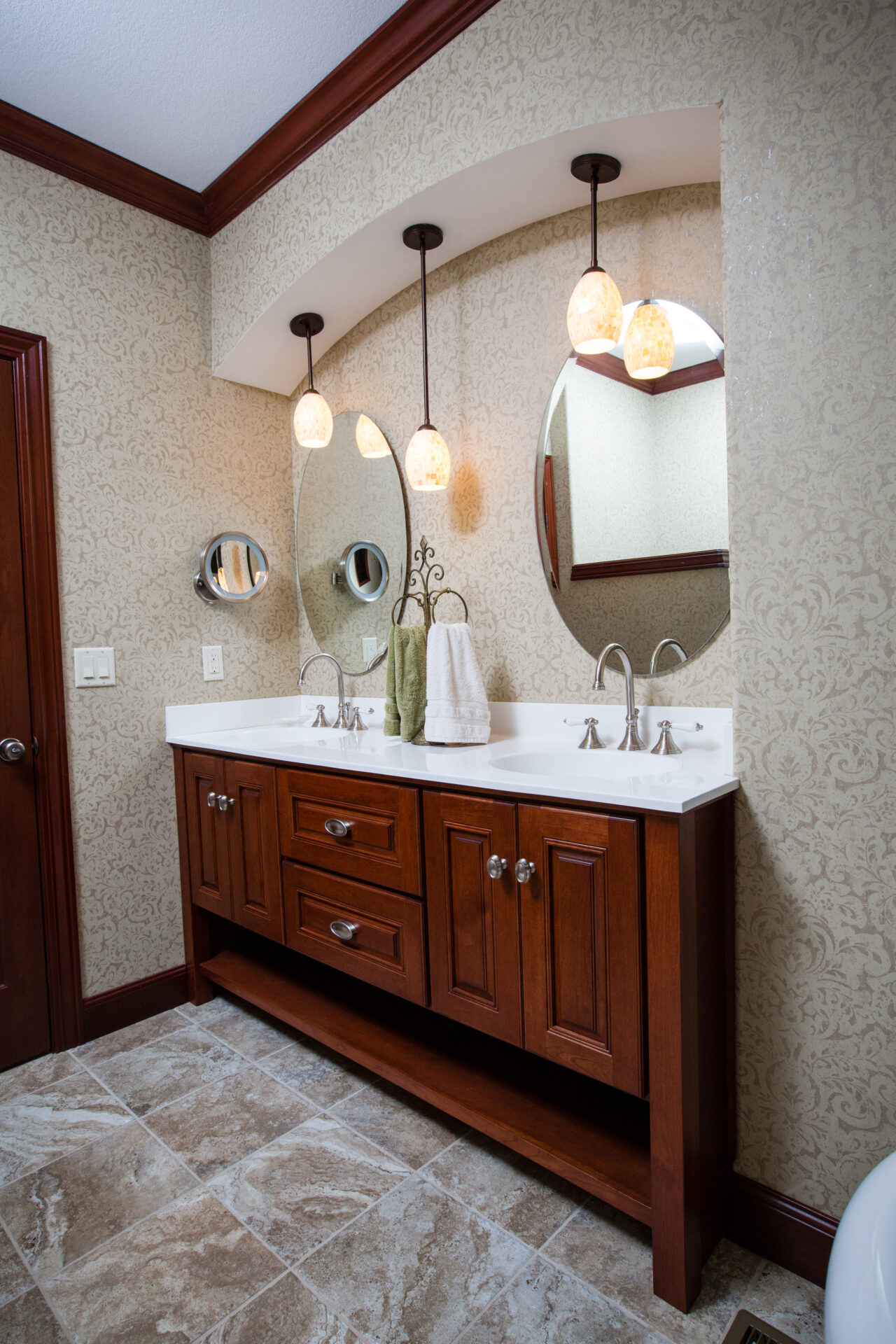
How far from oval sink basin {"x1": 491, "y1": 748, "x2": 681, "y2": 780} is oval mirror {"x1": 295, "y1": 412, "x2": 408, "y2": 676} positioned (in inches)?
31.5

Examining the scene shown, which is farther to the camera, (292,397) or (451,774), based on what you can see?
(292,397)

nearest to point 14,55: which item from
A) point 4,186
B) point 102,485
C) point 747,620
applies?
point 4,186

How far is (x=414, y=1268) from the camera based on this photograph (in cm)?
124

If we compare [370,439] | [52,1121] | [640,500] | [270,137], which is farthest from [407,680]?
[270,137]

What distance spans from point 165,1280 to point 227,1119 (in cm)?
43

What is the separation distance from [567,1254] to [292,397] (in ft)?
8.31

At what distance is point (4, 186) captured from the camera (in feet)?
6.29

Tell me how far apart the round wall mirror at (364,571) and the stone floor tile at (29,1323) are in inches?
69.9

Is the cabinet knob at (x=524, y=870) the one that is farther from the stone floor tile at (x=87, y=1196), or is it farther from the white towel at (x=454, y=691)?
the stone floor tile at (x=87, y=1196)

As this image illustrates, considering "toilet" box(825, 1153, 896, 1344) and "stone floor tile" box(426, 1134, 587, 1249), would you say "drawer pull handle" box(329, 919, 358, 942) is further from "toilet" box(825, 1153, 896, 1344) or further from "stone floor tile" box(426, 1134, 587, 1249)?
"toilet" box(825, 1153, 896, 1344)

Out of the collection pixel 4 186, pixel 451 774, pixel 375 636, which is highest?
pixel 4 186

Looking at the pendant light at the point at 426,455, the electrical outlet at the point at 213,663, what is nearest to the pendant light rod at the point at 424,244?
the pendant light at the point at 426,455

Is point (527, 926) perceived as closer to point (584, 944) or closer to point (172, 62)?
point (584, 944)

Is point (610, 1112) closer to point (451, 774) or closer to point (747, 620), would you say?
point (451, 774)
